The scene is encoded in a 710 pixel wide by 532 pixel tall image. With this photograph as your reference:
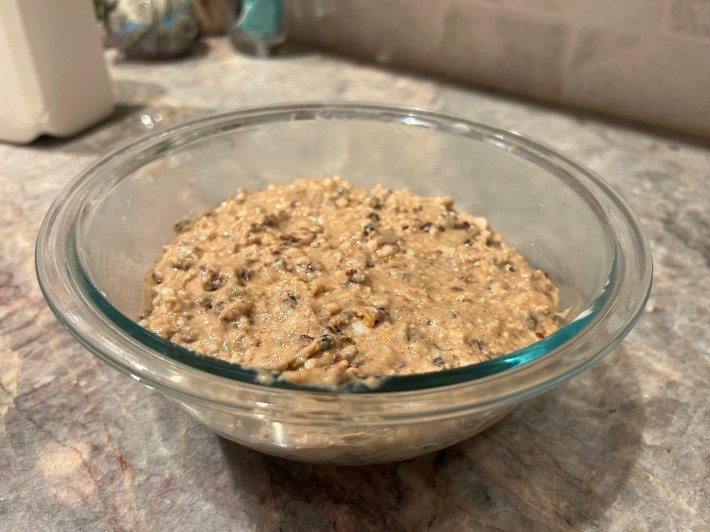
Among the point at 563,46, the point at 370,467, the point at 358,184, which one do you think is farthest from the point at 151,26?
the point at 370,467

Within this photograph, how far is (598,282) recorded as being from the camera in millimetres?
693

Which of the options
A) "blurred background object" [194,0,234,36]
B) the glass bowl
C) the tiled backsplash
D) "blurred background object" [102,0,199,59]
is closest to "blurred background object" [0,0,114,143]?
"blurred background object" [102,0,199,59]

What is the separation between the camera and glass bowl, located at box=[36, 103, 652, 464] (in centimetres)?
50

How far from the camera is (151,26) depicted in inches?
63.0

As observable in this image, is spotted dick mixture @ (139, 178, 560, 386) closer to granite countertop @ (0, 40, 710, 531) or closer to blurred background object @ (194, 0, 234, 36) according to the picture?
granite countertop @ (0, 40, 710, 531)

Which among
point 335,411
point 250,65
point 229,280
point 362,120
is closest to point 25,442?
point 229,280

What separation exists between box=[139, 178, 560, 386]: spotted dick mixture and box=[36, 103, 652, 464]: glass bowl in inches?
1.8

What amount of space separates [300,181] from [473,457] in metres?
0.47

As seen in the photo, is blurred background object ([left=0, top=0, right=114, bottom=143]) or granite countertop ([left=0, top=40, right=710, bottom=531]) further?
blurred background object ([left=0, top=0, right=114, bottom=143])

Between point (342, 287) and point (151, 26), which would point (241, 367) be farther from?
point (151, 26)

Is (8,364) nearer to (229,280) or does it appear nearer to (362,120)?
(229,280)

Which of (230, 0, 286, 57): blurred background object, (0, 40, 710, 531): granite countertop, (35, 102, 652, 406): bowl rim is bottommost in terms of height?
(0, 40, 710, 531): granite countertop

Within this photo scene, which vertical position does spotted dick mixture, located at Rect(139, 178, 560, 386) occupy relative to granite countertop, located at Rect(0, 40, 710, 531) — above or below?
above

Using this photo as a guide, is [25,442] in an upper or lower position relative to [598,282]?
lower
